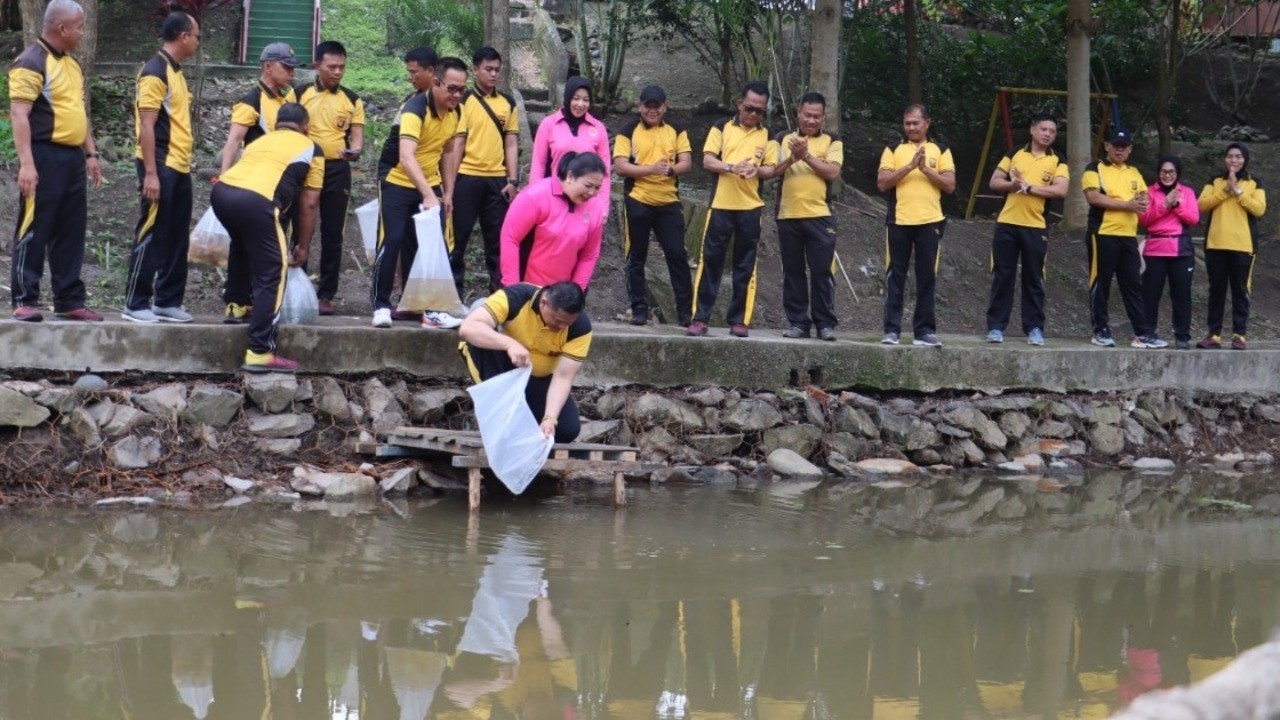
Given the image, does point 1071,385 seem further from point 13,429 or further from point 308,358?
point 13,429

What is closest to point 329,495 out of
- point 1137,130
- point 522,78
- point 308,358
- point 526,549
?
point 308,358

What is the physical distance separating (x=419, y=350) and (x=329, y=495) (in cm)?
106

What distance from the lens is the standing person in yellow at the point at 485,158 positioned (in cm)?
780

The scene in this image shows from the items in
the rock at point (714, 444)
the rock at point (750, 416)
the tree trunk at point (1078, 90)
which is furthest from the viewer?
the tree trunk at point (1078, 90)

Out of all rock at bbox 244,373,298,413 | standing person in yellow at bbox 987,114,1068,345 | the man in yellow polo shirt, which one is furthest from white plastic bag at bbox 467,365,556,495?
standing person in yellow at bbox 987,114,1068,345

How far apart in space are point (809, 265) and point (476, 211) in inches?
84.5

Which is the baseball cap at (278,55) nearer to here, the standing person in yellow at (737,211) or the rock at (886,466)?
the standing person in yellow at (737,211)

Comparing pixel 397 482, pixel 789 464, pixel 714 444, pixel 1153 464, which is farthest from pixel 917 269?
pixel 397 482

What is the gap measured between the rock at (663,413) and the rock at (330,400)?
1.62m

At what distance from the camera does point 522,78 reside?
13.1m

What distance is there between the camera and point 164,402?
22.3 feet

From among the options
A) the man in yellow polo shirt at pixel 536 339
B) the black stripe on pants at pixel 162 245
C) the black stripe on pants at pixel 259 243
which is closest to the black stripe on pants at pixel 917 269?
the man in yellow polo shirt at pixel 536 339

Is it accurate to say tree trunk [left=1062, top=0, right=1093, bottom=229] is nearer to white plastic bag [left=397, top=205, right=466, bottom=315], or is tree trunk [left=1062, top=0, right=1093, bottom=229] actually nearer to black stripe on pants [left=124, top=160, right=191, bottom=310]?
white plastic bag [left=397, top=205, right=466, bottom=315]

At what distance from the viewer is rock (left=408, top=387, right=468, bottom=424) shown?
24.0 ft
